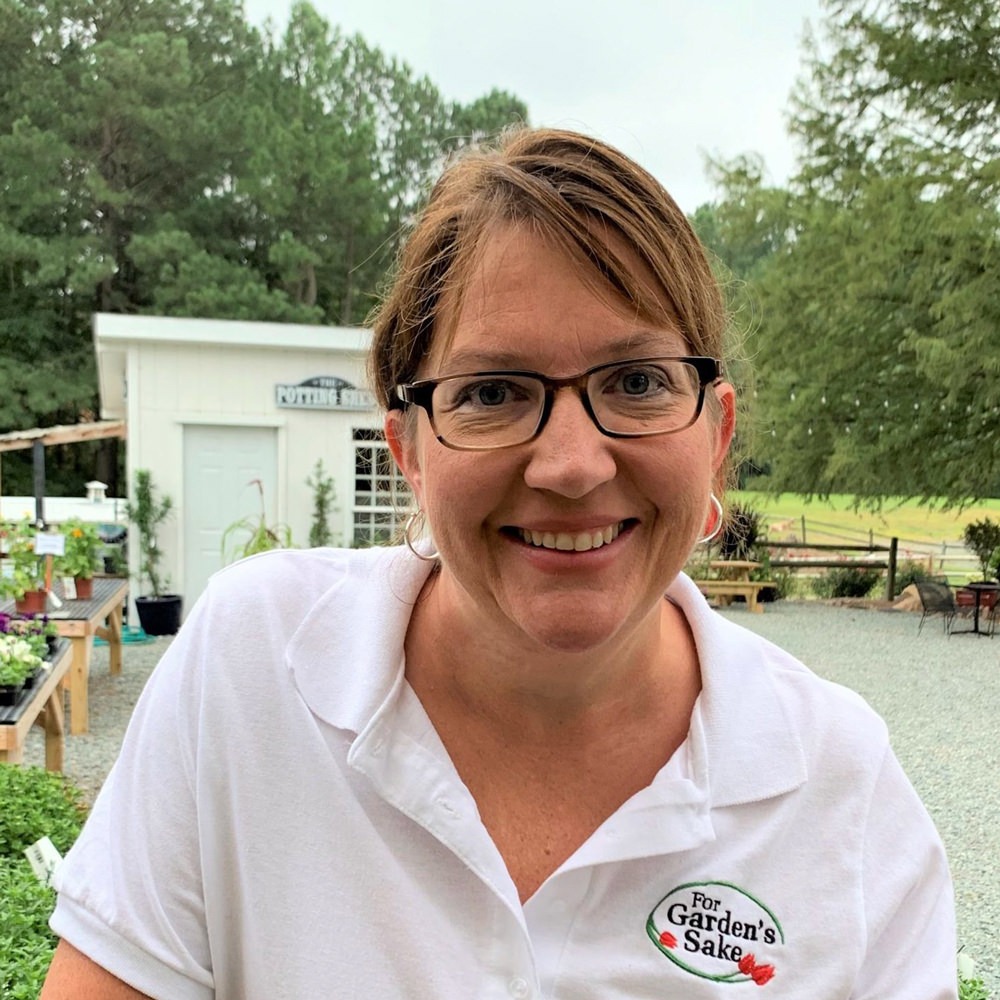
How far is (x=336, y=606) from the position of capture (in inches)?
54.7

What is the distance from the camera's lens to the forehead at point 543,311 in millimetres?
1170

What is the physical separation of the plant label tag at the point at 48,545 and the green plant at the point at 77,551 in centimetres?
66

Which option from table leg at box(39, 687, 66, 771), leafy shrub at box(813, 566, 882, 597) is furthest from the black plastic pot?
leafy shrub at box(813, 566, 882, 597)

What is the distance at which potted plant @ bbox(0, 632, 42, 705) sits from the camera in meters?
4.48

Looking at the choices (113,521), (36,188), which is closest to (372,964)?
(113,521)

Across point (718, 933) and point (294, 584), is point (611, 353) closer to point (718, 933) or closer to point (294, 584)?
point (294, 584)

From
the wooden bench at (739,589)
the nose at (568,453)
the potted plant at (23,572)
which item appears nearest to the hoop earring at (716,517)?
the nose at (568,453)

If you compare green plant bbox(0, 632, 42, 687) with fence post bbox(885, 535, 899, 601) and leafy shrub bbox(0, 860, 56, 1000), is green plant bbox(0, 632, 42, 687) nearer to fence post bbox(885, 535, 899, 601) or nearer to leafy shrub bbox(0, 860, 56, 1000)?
leafy shrub bbox(0, 860, 56, 1000)

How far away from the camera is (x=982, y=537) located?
17.8 meters

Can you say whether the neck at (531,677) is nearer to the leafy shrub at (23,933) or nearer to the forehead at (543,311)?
the forehead at (543,311)

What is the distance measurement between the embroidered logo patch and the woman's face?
33cm

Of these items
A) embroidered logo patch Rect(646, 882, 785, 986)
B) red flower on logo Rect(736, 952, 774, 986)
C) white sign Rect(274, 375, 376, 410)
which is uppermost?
white sign Rect(274, 375, 376, 410)

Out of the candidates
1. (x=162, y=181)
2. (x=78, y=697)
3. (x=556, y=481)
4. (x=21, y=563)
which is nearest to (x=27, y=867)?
(x=556, y=481)

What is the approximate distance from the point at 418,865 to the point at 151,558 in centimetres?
1081
